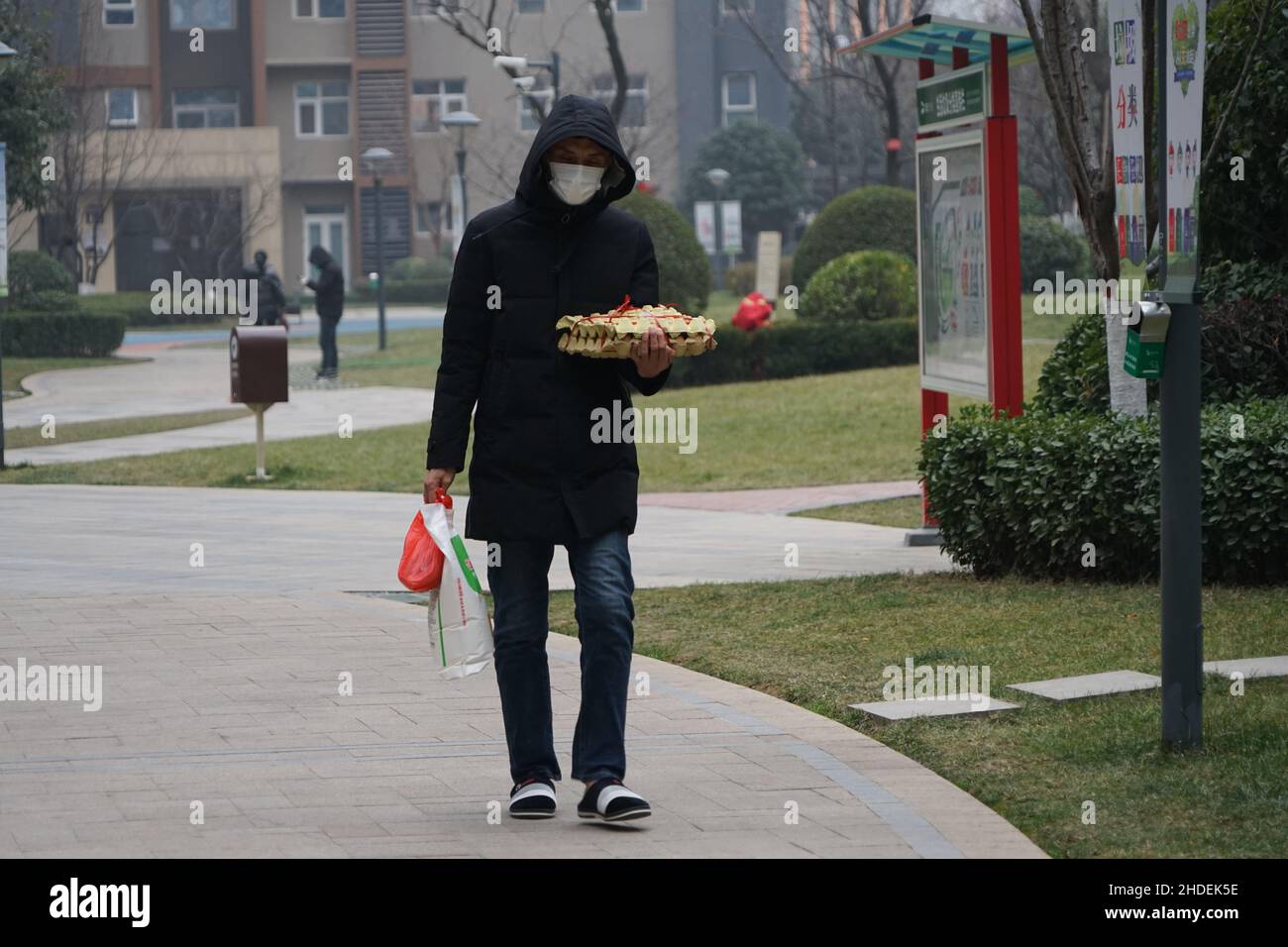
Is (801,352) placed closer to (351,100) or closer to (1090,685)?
(1090,685)

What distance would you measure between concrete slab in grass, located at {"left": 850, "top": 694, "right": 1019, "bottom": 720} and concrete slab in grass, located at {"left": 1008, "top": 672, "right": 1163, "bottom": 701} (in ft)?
0.53

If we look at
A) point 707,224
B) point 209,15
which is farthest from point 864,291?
point 209,15

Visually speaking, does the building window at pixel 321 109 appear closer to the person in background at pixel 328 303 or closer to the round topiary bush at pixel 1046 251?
the person in background at pixel 328 303

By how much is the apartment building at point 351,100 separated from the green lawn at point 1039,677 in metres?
44.2

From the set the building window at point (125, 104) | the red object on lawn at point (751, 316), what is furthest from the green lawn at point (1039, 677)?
the building window at point (125, 104)

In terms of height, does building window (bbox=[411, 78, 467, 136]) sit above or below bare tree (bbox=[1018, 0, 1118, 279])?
above

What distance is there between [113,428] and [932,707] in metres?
15.7

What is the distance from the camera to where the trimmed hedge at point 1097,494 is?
325 inches

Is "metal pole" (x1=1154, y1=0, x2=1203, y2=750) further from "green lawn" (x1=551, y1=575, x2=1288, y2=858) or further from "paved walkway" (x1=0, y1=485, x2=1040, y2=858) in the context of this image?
"paved walkway" (x1=0, y1=485, x2=1040, y2=858)

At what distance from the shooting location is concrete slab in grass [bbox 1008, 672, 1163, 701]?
6.54 meters

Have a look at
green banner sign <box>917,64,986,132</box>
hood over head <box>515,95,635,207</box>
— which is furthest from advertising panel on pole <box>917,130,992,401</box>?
hood over head <box>515,95,635,207</box>

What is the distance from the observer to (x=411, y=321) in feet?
145

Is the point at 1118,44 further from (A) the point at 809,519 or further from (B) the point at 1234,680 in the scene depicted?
(A) the point at 809,519

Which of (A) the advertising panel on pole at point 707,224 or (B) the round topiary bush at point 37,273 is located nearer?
(B) the round topiary bush at point 37,273
